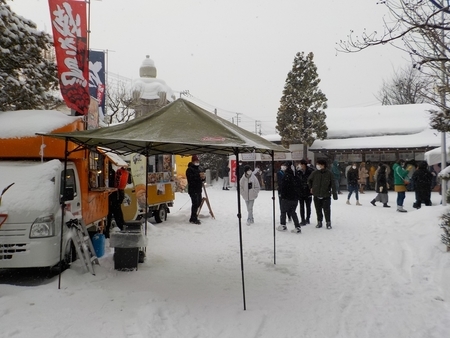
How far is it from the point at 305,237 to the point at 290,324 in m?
5.11

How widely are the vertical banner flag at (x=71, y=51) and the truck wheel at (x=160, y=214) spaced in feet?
15.4

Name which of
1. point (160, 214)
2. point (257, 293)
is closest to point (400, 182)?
point (160, 214)

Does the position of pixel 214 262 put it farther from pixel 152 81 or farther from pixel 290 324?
pixel 152 81

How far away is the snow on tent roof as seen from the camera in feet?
20.6

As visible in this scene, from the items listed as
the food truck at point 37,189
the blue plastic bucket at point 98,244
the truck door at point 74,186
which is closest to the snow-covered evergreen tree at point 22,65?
the food truck at point 37,189

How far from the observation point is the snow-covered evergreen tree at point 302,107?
26.7m

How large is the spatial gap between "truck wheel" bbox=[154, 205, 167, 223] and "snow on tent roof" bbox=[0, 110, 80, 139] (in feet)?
17.9

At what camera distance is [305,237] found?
932cm

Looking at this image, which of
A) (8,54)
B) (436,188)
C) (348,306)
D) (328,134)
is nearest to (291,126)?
(328,134)

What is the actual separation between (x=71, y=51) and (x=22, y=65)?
2.23 metres

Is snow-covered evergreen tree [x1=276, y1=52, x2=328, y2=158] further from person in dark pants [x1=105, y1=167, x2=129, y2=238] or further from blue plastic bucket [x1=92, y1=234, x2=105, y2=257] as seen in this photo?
blue plastic bucket [x1=92, y1=234, x2=105, y2=257]

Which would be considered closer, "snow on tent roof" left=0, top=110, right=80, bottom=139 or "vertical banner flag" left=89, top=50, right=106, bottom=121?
"snow on tent roof" left=0, top=110, right=80, bottom=139

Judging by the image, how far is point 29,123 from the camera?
6.42 m

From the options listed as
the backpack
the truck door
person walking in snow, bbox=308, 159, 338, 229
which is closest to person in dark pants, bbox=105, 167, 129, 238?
the truck door
